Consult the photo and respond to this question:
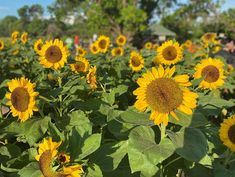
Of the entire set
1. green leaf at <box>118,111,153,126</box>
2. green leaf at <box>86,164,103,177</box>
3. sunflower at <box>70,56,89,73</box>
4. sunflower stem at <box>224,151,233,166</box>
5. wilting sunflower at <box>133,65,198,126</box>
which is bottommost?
sunflower stem at <box>224,151,233,166</box>

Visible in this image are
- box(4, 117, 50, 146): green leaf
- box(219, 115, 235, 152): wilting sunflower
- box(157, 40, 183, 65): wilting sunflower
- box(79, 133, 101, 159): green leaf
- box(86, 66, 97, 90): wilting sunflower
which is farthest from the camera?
box(157, 40, 183, 65): wilting sunflower

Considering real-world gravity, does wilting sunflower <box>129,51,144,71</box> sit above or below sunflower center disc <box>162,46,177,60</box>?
below

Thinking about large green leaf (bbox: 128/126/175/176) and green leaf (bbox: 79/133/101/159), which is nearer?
large green leaf (bbox: 128/126/175/176)

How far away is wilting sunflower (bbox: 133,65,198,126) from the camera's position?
2.12m

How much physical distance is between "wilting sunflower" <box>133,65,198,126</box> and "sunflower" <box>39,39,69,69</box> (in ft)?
5.73

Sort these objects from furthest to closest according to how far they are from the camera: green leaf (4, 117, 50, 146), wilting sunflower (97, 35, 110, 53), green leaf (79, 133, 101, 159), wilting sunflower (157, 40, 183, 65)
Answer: wilting sunflower (97, 35, 110, 53), wilting sunflower (157, 40, 183, 65), green leaf (4, 117, 50, 146), green leaf (79, 133, 101, 159)

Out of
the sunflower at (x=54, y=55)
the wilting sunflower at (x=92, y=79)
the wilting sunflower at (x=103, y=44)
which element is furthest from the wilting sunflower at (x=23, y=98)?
the wilting sunflower at (x=103, y=44)

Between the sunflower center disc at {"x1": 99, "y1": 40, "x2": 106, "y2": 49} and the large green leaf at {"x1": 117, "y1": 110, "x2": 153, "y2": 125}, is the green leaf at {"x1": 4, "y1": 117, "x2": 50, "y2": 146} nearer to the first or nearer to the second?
the large green leaf at {"x1": 117, "y1": 110, "x2": 153, "y2": 125}

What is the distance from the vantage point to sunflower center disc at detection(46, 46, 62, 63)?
3.88 m

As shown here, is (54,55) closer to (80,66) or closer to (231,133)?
(80,66)

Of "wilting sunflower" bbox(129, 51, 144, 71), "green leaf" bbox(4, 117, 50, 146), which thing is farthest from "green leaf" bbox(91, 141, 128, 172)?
"wilting sunflower" bbox(129, 51, 144, 71)

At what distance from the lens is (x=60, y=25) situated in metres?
67.9

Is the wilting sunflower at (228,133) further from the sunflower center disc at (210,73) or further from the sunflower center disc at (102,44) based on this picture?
the sunflower center disc at (102,44)

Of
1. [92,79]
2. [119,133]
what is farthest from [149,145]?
[92,79]
